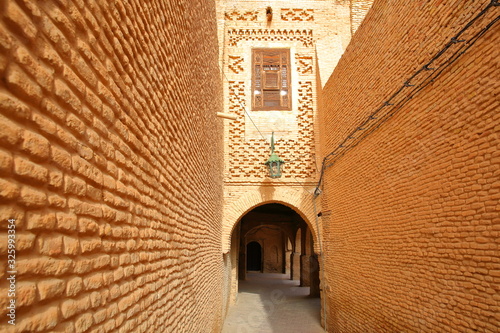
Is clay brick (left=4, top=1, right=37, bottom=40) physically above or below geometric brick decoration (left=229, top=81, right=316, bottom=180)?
below

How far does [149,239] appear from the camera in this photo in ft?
7.26

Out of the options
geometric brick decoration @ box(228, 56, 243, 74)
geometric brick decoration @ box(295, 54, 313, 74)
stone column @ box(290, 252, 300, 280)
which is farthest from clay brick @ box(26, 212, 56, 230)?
stone column @ box(290, 252, 300, 280)

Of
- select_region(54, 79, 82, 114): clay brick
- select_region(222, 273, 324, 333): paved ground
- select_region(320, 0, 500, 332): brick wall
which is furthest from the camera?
select_region(222, 273, 324, 333): paved ground

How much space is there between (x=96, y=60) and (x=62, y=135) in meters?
0.45

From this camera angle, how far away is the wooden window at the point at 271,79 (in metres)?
9.83

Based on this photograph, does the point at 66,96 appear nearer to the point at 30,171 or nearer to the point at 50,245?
the point at 30,171

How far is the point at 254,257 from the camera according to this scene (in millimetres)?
25891

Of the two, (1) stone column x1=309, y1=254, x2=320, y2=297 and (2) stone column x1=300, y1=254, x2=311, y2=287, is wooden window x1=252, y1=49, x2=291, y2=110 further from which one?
(2) stone column x1=300, y1=254, x2=311, y2=287

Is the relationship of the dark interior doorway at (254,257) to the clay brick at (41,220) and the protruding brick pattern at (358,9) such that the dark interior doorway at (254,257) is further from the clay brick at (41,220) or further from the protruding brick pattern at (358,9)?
the clay brick at (41,220)

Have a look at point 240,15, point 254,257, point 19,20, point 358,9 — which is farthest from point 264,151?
point 254,257

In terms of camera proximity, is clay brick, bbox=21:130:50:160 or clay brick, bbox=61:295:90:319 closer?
clay brick, bbox=21:130:50:160

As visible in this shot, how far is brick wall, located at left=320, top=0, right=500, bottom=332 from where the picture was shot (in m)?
3.10

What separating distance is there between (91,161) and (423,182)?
401cm

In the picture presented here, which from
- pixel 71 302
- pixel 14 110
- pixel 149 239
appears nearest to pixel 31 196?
pixel 14 110
